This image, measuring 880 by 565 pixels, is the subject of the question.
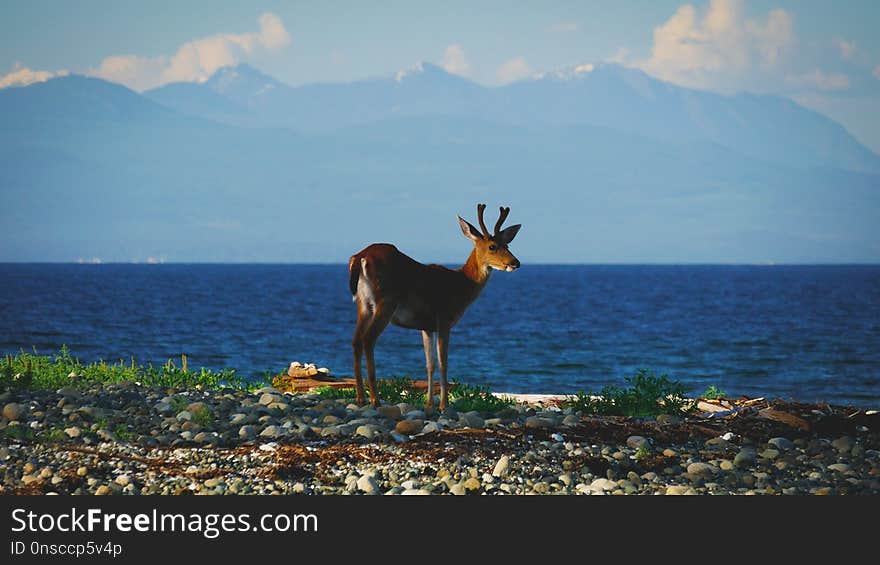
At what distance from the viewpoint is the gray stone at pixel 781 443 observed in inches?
464

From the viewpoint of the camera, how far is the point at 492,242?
43.8ft

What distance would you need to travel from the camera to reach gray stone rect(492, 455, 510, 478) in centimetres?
1029

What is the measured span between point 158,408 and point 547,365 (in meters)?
27.3

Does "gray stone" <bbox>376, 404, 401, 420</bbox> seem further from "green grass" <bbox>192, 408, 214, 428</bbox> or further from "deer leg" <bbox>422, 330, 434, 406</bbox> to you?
"green grass" <bbox>192, 408, 214, 428</bbox>

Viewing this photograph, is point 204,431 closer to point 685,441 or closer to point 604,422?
point 604,422

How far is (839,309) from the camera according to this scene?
7462 centimetres

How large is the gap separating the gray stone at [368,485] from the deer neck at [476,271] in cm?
425

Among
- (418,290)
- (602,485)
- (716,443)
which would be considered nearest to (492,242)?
(418,290)

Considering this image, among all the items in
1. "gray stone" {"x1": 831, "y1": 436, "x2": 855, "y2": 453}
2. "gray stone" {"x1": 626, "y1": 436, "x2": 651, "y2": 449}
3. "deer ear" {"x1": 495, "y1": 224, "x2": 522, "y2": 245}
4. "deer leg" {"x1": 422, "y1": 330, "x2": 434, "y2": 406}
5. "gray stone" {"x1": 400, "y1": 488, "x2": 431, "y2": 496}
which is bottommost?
"gray stone" {"x1": 400, "y1": 488, "x2": 431, "y2": 496}

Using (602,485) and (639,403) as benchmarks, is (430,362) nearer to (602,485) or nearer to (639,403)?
(639,403)

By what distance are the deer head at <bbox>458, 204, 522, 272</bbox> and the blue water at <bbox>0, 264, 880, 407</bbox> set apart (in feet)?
16.6

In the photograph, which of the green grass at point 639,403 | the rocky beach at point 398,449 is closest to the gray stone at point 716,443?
the rocky beach at point 398,449

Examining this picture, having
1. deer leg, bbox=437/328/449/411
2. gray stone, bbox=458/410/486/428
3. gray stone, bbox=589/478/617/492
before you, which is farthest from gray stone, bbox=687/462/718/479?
deer leg, bbox=437/328/449/411

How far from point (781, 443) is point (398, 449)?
4.37 metres
